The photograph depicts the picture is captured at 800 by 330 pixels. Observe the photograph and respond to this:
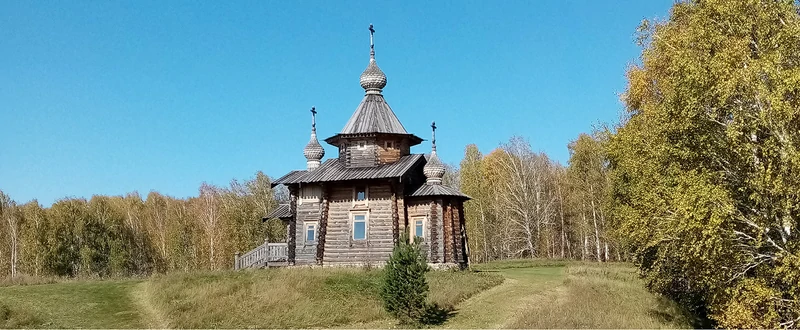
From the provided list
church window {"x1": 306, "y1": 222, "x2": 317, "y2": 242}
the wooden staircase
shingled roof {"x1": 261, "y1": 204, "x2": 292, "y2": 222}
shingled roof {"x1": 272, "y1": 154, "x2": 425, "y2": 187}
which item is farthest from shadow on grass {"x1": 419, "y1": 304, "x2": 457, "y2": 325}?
shingled roof {"x1": 261, "y1": 204, "x2": 292, "y2": 222}

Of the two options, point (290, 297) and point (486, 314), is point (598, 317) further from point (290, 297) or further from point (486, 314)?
point (290, 297)

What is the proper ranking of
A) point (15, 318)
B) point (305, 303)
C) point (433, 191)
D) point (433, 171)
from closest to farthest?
point (15, 318) → point (305, 303) → point (433, 191) → point (433, 171)

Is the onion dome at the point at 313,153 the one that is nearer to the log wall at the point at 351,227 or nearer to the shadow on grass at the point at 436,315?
the log wall at the point at 351,227

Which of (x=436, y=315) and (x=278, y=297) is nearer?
(x=436, y=315)

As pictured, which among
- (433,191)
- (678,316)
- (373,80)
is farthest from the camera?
(373,80)

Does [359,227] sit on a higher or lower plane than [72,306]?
higher

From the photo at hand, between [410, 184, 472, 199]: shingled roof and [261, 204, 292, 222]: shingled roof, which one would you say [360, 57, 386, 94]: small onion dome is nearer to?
[410, 184, 472, 199]: shingled roof

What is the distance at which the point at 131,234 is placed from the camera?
184 ft

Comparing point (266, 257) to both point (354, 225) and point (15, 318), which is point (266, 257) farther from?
point (15, 318)

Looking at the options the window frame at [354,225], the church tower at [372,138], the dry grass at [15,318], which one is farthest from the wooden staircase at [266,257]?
the dry grass at [15,318]

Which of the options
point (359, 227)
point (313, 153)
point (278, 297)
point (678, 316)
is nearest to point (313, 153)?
point (313, 153)

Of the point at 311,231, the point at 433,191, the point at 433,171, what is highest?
the point at 433,171

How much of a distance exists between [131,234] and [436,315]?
140 feet

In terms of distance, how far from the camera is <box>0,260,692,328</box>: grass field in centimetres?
2045
